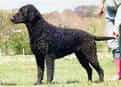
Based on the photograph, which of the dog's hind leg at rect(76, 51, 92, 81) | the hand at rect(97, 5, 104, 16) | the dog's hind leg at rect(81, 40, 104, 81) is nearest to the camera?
the dog's hind leg at rect(81, 40, 104, 81)

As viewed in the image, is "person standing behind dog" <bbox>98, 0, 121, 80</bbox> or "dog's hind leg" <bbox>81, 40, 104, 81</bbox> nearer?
"dog's hind leg" <bbox>81, 40, 104, 81</bbox>

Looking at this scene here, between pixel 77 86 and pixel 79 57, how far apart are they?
1.35 meters

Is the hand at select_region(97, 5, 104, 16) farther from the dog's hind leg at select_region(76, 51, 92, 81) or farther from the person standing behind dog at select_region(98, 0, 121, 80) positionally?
the dog's hind leg at select_region(76, 51, 92, 81)

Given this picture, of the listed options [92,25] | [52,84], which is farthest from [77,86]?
[92,25]

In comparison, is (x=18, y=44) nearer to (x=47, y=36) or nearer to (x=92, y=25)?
(x=92, y=25)

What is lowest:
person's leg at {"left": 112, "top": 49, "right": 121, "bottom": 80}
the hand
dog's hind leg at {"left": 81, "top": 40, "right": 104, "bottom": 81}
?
person's leg at {"left": 112, "top": 49, "right": 121, "bottom": 80}

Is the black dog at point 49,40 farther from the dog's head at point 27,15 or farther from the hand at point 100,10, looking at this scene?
the hand at point 100,10

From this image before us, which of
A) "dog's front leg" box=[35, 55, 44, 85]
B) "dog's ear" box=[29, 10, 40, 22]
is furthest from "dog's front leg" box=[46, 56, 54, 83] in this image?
"dog's ear" box=[29, 10, 40, 22]

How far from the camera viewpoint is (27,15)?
946 cm

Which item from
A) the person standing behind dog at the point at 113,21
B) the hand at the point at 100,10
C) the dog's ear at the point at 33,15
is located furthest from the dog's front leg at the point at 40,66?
the hand at the point at 100,10

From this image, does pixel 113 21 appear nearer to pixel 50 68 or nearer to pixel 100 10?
pixel 100 10

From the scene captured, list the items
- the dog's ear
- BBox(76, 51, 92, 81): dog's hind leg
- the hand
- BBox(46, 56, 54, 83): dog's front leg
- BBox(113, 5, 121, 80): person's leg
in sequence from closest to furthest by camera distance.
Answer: BBox(46, 56, 54, 83): dog's front leg → the dog's ear → BBox(76, 51, 92, 81): dog's hind leg → BBox(113, 5, 121, 80): person's leg → the hand

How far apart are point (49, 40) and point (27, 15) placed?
59 cm

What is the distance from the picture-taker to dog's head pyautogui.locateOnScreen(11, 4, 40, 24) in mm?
9430
